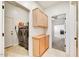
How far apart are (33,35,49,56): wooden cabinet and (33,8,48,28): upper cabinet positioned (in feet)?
0.71

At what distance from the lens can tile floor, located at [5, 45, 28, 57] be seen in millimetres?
1410

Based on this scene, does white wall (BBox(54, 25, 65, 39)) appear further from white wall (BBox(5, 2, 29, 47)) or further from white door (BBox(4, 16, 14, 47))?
white door (BBox(4, 16, 14, 47))

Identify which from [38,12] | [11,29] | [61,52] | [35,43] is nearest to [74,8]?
[38,12]

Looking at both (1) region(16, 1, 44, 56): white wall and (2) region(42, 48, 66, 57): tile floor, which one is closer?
(1) region(16, 1, 44, 56): white wall

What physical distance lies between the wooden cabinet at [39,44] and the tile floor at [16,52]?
7.4 inches

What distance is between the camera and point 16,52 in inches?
56.8

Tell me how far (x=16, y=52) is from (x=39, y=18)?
0.75 meters

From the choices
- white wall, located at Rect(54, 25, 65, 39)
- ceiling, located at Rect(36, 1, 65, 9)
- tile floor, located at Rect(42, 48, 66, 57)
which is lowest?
tile floor, located at Rect(42, 48, 66, 57)

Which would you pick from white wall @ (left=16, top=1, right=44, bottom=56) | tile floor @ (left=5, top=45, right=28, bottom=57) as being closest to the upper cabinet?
white wall @ (left=16, top=1, right=44, bottom=56)

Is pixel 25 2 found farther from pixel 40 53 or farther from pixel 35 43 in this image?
pixel 40 53

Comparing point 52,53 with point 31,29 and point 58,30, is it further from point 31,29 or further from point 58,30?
point 31,29

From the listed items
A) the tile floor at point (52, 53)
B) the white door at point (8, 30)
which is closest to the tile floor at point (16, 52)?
the white door at point (8, 30)

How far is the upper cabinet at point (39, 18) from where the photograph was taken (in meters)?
1.38

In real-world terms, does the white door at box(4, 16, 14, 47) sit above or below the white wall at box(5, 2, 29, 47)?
below
